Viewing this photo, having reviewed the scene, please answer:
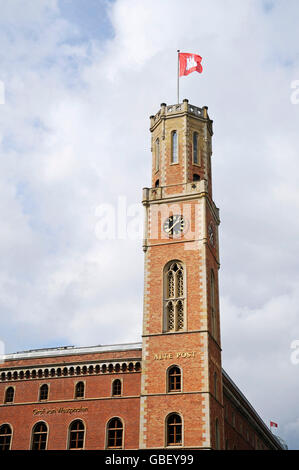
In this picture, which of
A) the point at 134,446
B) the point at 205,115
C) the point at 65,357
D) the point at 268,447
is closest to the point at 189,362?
the point at 134,446

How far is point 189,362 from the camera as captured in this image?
151 ft

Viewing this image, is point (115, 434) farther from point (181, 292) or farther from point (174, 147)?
point (174, 147)

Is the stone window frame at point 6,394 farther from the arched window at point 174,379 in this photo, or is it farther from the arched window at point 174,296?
the arched window at point 174,296

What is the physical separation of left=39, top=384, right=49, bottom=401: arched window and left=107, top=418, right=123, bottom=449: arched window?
6670 millimetres

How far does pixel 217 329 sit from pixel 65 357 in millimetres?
13564

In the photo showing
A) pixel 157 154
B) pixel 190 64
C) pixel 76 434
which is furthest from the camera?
pixel 157 154

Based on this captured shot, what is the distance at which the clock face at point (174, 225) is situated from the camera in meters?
51.7

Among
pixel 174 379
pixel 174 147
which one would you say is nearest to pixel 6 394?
pixel 174 379

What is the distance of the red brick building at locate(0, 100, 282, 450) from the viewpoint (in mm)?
45125

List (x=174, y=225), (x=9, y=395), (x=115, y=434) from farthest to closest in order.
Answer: (x=9, y=395), (x=174, y=225), (x=115, y=434)

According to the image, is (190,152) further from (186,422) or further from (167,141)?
(186,422)

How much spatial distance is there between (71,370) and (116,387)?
446 centimetres

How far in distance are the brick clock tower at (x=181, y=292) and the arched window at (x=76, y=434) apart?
6.71m

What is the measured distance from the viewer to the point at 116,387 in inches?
1964
